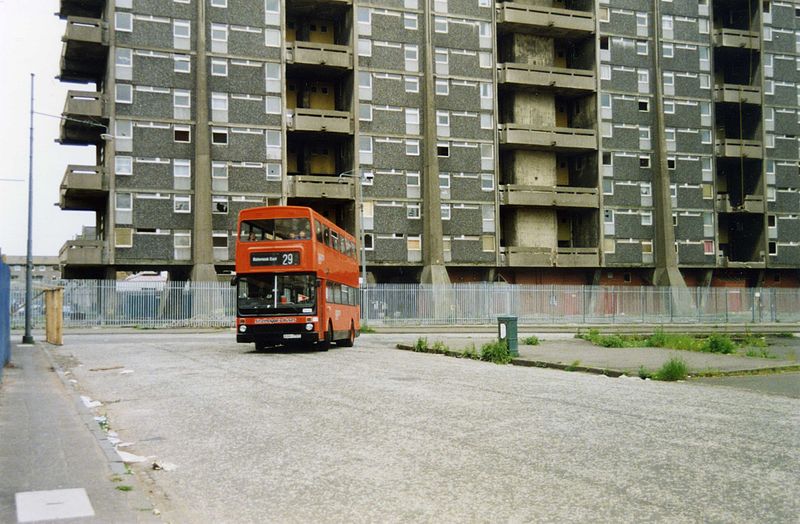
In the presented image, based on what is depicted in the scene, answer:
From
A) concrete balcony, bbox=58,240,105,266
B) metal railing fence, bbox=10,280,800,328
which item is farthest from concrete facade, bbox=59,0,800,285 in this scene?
metal railing fence, bbox=10,280,800,328

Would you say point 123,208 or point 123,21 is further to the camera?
point 123,21

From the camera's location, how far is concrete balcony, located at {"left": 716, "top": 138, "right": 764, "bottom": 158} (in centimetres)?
6216

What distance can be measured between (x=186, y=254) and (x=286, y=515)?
149 feet

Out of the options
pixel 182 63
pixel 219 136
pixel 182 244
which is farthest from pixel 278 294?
pixel 182 63

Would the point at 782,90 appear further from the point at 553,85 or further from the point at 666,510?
the point at 666,510

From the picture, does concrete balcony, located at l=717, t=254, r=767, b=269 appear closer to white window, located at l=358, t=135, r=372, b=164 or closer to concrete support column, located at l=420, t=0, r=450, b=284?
concrete support column, located at l=420, t=0, r=450, b=284

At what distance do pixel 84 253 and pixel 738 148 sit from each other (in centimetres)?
4808

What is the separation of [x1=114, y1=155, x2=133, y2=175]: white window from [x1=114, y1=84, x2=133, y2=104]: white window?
3.41 meters

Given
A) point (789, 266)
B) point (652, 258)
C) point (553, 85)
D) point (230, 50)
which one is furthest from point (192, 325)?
point (789, 266)

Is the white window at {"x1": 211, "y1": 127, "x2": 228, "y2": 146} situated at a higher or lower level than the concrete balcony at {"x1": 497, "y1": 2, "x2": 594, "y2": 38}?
lower

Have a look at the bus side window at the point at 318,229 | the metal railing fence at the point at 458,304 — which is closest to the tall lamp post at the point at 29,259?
the metal railing fence at the point at 458,304

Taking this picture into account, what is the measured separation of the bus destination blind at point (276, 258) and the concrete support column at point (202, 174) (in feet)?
86.2

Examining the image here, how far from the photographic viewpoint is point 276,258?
23.1m

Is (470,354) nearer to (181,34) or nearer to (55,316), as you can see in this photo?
(55,316)
